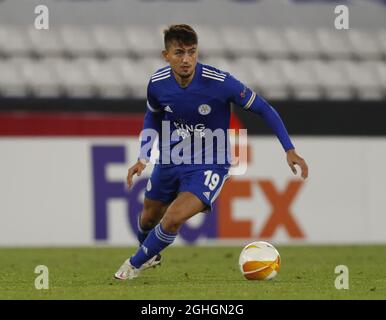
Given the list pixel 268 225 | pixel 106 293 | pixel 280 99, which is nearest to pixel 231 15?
pixel 280 99

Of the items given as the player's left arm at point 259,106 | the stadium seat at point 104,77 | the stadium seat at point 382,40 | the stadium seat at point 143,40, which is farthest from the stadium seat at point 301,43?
the player's left arm at point 259,106

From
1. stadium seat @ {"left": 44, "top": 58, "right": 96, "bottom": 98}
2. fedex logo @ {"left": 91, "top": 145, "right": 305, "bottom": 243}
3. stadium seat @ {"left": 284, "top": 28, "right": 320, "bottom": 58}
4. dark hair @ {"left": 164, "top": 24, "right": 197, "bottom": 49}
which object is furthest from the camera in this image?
stadium seat @ {"left": 284, "top": 28, "right": 320, "bottom": 58}

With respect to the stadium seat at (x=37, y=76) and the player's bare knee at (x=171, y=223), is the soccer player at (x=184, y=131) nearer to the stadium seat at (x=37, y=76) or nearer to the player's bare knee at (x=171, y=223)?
the player's bare knee at (x=171, y=223)

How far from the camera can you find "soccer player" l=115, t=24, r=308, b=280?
798cm

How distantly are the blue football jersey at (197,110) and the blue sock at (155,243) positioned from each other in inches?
27.0

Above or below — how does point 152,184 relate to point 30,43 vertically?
below

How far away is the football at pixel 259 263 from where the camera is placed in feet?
27.3

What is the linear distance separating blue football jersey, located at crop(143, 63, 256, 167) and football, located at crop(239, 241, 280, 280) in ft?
2.39

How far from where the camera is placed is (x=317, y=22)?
16.8 m

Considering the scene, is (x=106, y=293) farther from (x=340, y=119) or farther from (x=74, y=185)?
(x=340, y=119)

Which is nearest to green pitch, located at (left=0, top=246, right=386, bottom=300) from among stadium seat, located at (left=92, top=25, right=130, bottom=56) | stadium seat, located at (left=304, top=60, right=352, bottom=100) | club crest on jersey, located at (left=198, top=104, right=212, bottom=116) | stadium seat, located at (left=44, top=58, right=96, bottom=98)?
club crest on jersey, located at (left=198, top=104, right=212, bottom=116)

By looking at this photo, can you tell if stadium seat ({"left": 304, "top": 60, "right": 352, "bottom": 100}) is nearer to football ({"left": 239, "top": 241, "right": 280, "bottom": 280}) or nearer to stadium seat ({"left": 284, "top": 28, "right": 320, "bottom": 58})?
stadium seat ({"left": 284, "top": 28, "right": 320, "bottom": 58})

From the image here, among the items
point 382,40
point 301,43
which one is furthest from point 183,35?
point 382,40

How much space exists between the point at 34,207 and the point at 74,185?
23.2 inches
